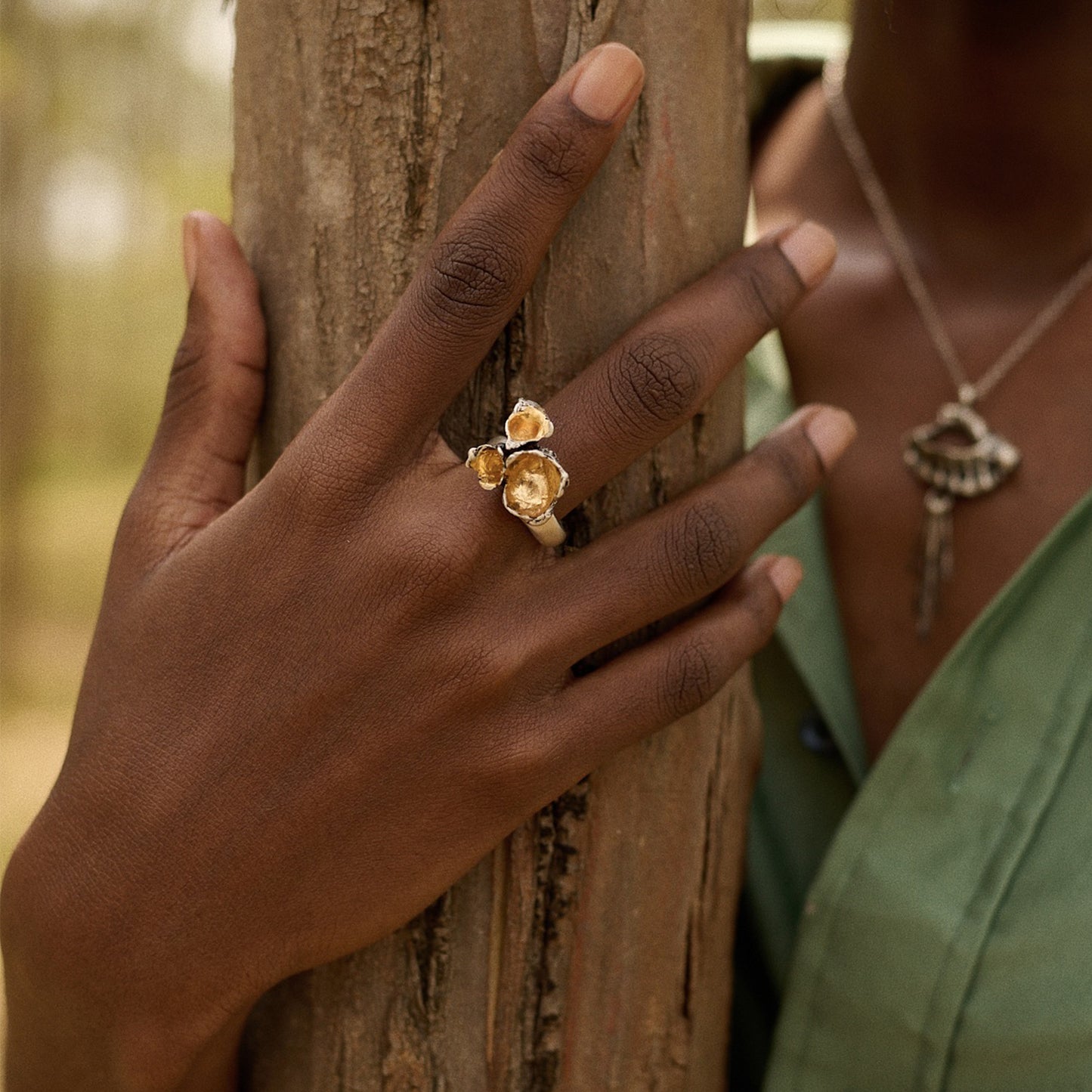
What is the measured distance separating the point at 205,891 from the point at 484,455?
394 millimetres

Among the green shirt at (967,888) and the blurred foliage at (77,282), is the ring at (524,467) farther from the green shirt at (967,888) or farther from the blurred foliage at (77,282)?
the blurred foliage at (77,282)

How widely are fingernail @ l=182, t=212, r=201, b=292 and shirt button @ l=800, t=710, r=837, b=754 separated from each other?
2.68ft

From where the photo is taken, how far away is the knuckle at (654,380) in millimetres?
803

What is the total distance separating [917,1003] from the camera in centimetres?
107

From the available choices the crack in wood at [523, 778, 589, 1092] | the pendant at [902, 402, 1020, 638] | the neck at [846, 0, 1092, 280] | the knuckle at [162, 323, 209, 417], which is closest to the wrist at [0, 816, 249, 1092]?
the crack in wood at [523, 778, 589, 1092]

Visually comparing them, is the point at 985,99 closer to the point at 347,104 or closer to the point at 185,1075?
the point at 347,104

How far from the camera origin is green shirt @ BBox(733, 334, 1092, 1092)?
40.4 inches

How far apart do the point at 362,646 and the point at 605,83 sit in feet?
1.39

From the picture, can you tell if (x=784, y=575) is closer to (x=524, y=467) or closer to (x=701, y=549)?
(x=701, y=549)

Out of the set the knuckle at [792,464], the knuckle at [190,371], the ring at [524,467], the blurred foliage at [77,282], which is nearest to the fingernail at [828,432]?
the knuckle at [792,464]

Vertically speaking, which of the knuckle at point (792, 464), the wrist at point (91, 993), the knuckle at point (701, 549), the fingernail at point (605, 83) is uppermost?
the fingernail at point (605, 83)

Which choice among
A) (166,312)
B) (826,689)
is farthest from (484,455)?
(166,312)

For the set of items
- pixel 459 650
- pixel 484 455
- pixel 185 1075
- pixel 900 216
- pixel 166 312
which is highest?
pixel 166 312

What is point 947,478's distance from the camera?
1338mm
